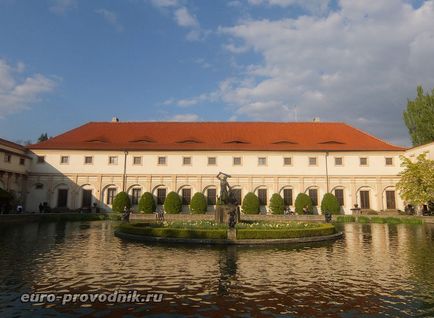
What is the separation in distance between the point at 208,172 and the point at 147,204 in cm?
869

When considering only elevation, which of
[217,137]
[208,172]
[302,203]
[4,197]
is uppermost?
[217,137]

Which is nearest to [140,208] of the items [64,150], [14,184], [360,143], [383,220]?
[64,150]

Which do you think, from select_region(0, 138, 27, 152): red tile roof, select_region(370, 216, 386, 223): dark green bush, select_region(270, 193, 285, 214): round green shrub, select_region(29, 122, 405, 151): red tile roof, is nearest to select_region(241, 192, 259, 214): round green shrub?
select_region(270, 193, 285, 214): round green shrub

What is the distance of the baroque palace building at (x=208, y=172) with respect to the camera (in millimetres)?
43188

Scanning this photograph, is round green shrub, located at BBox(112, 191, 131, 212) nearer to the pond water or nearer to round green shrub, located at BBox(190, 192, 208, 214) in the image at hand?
round green shrub, located at BBox(190, 192, 208, 214)

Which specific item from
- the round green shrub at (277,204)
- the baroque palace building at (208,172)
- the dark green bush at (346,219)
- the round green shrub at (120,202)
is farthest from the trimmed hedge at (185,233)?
the baroque palace building at (208,172)

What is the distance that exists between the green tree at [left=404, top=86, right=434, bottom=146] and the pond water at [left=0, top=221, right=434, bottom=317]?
44.8 m

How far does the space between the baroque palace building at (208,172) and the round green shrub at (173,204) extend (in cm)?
226

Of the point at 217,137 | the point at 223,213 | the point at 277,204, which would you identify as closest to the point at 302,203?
the point at 277,204

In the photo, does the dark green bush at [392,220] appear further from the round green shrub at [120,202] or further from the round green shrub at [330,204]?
the round green shrub at [120,202]

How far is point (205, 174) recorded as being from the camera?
143ft

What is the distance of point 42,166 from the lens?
143ft

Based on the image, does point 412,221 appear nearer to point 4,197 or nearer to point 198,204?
Answer: point 198,204

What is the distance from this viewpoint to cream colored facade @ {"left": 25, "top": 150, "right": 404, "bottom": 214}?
142 feet
